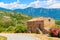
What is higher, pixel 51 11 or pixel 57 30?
pixel 51 11

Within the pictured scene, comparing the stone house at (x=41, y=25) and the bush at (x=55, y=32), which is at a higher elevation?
the stone house at (x=41, y=25)

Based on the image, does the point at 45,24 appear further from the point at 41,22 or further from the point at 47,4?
the point at 47,4

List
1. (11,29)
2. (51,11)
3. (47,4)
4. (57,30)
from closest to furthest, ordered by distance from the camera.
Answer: (57,30) < (11,29) < (47,4) < (51,11)

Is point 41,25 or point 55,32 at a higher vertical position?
point 41,25

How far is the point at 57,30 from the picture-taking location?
31.5m

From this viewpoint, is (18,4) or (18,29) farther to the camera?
(18,4)

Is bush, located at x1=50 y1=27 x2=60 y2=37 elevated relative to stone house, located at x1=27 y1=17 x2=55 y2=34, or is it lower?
lower

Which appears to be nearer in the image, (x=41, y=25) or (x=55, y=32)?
(x=55, y=32)

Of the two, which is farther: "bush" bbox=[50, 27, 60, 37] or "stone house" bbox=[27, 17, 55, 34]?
"stone house" bbox=[27, 17, 55, 34]

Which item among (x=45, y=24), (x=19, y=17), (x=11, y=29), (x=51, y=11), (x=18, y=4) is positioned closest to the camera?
(x=45, y=24)

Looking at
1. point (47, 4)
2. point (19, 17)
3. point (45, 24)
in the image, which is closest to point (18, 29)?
point (45, 24)

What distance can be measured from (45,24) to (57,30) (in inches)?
307

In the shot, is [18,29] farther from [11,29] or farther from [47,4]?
[47,4]

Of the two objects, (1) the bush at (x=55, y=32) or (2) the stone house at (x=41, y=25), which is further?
(2) the stone house at (x=41, y=25)
